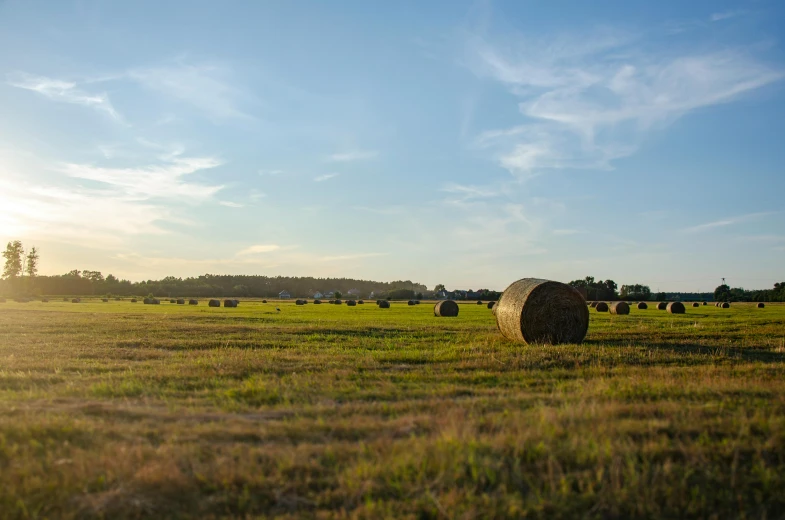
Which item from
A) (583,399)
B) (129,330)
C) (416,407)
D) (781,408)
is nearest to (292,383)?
(416,407)

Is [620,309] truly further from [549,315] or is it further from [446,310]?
[549,315]

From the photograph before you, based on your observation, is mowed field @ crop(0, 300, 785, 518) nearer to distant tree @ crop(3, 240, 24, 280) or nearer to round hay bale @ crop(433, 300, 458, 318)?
round hay bale @ crop(433, 300, 458, 318)

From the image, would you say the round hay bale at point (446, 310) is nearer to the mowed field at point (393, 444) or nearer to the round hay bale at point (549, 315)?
the round hay bale at point (549, 315)

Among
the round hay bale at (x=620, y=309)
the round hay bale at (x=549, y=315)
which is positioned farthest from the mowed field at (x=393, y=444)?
the round hay bale at (x=620, y=309)

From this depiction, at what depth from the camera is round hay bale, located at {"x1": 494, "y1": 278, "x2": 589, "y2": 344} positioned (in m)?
18.3

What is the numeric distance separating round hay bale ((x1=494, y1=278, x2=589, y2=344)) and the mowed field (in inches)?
282

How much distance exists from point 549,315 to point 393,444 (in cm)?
1362

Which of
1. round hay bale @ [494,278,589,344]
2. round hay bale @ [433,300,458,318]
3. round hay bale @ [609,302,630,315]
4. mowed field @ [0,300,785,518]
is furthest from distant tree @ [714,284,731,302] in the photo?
mowed field @ [0,300,785,518]

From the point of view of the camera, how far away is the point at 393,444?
581 cm

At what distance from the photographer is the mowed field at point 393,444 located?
4895 mm

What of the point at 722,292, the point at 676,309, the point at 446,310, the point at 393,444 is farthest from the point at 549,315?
the point at 722,292

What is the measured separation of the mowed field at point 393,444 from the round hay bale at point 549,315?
7.17 m

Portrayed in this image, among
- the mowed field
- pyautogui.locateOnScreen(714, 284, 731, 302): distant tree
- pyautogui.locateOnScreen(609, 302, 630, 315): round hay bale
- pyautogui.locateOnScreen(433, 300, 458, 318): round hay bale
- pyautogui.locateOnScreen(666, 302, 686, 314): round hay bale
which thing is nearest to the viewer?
the mowed field

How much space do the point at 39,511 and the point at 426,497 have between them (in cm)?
340
